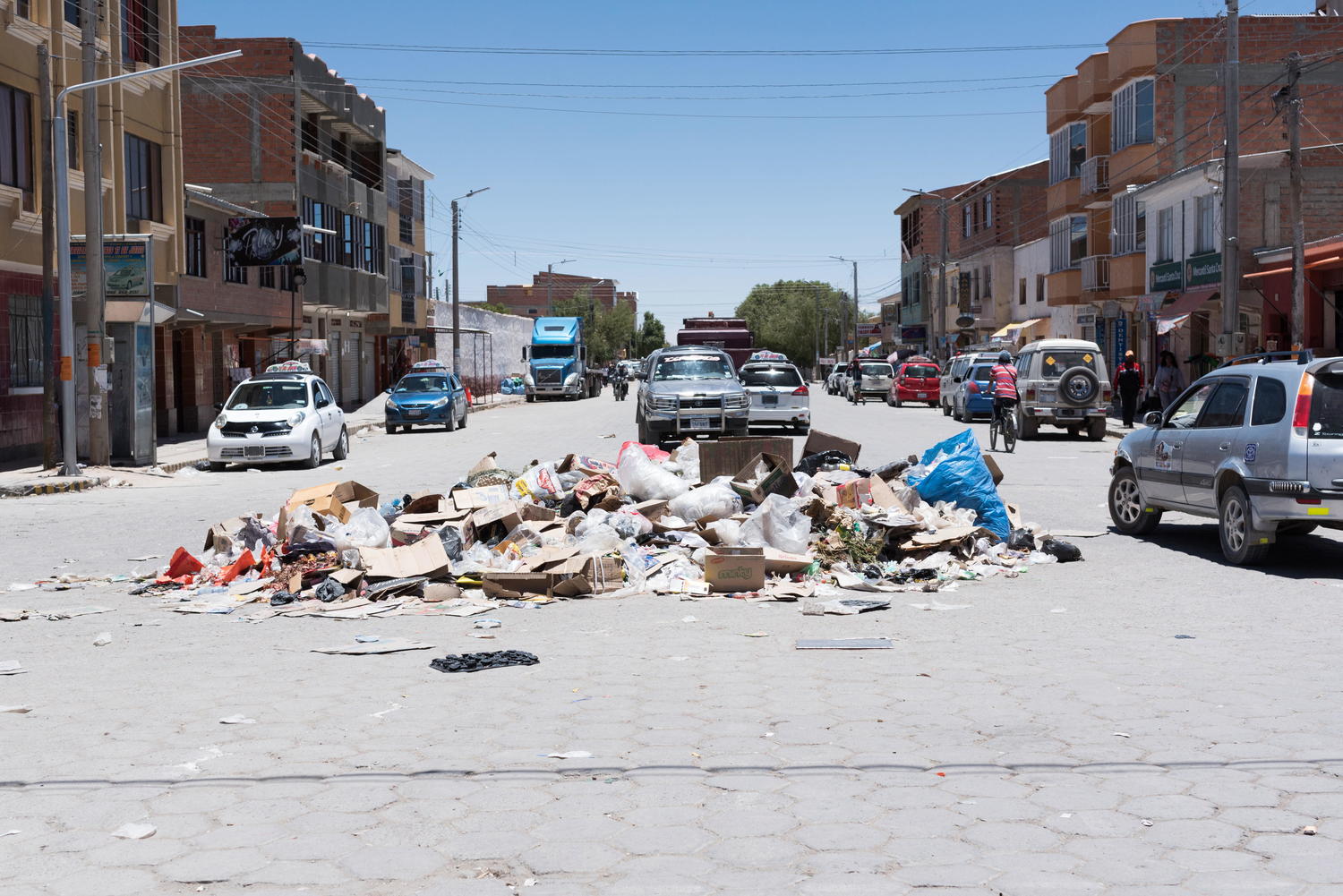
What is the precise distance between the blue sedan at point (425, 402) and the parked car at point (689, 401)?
1149cm

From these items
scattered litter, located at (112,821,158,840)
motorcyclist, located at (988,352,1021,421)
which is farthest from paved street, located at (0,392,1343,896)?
motorcyclist, located at (988,352,1021,421)

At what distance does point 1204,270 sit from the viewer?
37156 millimetres

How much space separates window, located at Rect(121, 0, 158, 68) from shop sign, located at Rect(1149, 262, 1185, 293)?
28536mm

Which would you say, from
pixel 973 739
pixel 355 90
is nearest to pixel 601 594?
pixel 973 739

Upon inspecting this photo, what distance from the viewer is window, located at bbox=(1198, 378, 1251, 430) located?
11.4 meters

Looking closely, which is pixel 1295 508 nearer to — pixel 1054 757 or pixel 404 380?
pixel 1054 757

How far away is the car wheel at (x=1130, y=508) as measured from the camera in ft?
43.0

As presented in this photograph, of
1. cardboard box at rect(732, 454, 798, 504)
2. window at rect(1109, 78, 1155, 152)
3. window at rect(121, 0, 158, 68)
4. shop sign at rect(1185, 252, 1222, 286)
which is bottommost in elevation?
cardboard box at rect(732, 454, 798, 504)

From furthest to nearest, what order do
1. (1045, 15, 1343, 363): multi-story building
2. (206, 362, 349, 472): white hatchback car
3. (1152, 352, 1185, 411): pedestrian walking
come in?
(1045, 15, 1343, 363): multi-story building → (1152, 352, 1185, 411): pedestrian walking → (206, 362, 349, 472): white hatchback car

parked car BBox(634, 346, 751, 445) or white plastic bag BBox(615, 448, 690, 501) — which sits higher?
parked car BBox(634, 346, 751, 445)

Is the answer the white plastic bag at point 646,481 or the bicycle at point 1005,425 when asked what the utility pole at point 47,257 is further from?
the bicycle at point 1005,425

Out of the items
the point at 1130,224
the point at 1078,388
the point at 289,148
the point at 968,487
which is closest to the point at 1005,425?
the point at 1078,388

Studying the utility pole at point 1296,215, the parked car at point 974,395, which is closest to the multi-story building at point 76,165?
the parked car at point 974,395

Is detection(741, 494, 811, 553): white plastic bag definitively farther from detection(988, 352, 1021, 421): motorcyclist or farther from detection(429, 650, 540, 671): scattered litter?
detection(988, 352, 1021, 421): motorcyclist
